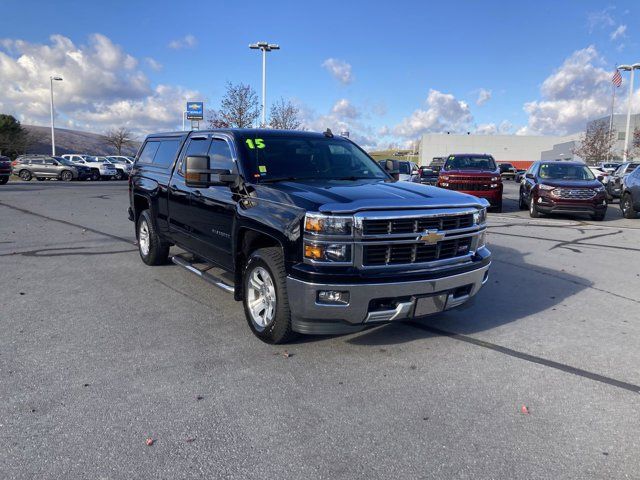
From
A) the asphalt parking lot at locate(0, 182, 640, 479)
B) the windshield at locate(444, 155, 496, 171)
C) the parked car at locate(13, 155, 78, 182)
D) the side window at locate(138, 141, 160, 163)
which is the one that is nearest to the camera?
the asphalt parking lot at locate(0, 182, 640, 479)

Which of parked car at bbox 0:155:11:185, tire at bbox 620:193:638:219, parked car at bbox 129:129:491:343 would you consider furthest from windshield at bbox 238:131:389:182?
parked car at bbox 0:155:11:185

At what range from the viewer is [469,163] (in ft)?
56.9

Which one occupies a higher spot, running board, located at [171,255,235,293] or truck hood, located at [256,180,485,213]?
truck hood, located at [256,180,485,213]

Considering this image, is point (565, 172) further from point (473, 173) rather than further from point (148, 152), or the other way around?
point (148, 152)

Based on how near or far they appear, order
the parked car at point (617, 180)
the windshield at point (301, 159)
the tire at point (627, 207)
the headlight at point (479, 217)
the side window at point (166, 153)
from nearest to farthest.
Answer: the headlight at point (479, 217), the windshield at point (301, 159), the side window at point (166, 153), the tire at point (627, 207), the parked car at point (617, 180)

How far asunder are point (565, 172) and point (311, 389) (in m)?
14.1

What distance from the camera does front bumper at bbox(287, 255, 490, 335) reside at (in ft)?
13.0

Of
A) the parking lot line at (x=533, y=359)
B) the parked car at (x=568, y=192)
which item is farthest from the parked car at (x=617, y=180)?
the parking lot line at (x=533, y=359)

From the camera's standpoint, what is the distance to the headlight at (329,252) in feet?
13.1

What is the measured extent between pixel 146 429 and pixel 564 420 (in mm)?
2658

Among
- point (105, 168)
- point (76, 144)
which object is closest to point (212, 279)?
point (105, 168)

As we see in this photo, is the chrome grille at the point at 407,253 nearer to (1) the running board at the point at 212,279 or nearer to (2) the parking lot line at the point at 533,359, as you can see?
(2) the parking lot line at the point at 533,359

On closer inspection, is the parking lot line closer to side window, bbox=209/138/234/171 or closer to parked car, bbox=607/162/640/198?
side window, bbox=209/138/234/171

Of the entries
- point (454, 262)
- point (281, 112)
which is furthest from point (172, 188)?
point (281, 112)
